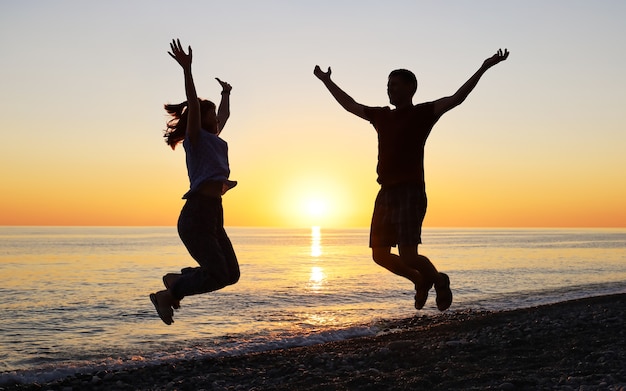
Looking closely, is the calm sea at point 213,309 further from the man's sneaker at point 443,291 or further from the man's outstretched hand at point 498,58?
the man's outstretched hand at point 498,58

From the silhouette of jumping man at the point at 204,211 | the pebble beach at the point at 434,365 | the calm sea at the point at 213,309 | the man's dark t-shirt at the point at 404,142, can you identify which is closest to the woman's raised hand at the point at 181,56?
the silhouette of jumping man at the point at 204,211

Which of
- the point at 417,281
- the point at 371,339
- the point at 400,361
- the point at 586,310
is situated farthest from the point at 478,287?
the point at 417,281

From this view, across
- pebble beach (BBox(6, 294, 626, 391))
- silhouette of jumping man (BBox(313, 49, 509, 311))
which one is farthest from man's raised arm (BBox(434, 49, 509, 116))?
pebble beach (BBox(6, 294, 626, 391))

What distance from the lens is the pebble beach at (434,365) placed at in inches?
495

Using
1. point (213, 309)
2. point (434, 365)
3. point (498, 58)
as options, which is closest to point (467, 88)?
point (498, 58)

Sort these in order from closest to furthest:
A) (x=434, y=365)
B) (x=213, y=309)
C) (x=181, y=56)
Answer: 1. (x=181, y=56)
2. (x=434, y=365)
3. (x=213, y=309)

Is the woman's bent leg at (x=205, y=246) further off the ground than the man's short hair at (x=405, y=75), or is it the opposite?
the man's short hair at (x=405, y=75)

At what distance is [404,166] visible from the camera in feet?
23.0

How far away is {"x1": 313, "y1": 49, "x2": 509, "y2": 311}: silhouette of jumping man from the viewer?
6.98 meters

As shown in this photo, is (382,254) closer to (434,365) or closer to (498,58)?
(498,58)

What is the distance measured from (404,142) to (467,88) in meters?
0.92

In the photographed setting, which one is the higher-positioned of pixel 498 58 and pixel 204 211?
pixel 498 58

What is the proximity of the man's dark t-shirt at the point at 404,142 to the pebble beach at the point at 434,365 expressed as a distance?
20.4 ft

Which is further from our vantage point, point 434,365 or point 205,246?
point 434,365
